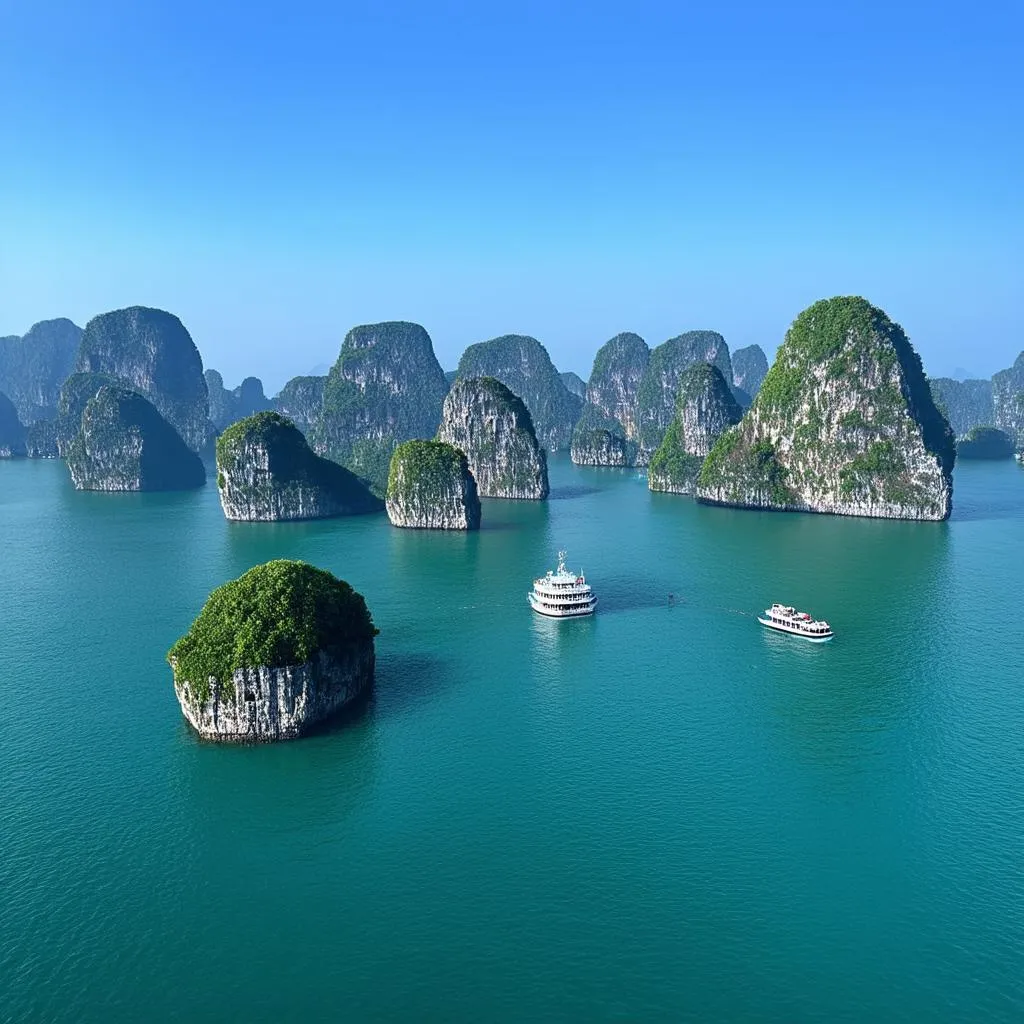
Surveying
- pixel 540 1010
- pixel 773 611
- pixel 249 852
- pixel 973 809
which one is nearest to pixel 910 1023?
pixel 540 1010

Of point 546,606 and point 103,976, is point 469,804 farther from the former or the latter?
point 546,606

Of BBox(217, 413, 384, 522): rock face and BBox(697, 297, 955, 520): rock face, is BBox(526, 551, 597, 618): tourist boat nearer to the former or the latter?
BBox(217, 413, 384, 522): rock face

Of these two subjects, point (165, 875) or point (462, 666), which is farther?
point (462, 666)

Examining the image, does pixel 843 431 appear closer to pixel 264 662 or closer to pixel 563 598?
pixel 563 598

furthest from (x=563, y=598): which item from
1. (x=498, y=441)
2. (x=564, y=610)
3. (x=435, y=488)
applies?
(x=498, y=441)

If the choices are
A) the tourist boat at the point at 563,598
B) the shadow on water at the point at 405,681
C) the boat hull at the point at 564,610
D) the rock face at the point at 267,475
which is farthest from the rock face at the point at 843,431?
the shadow on water at the point at 405,681

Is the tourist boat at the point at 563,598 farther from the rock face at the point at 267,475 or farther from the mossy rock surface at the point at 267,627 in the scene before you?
the rock face at the point at 267,475

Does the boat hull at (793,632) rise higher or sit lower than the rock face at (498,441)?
lower
